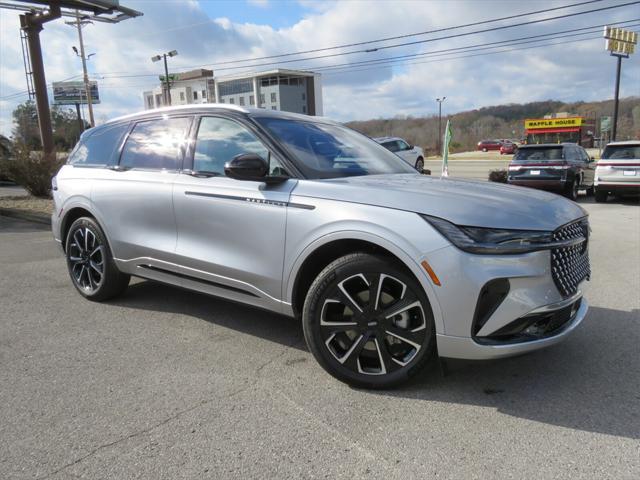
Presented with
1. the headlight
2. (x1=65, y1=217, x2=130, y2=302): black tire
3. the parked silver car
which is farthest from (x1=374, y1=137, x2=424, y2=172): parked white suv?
the headlight

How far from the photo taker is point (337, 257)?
3.33 m

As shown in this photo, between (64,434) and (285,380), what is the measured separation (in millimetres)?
1304

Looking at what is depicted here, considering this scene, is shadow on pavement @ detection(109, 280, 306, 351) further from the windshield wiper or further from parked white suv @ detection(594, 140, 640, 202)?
parked white suv @ detection(594, 140, 640, 202)

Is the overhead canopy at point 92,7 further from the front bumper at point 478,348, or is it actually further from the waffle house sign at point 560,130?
the waffle house sign at point 560,130

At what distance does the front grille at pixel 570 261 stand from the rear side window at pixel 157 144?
2869 millimetres

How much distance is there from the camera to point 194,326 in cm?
433

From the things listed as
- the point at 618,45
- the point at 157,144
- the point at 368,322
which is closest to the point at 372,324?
the point at 368,322

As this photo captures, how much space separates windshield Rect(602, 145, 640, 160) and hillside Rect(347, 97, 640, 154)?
91914 millimetres

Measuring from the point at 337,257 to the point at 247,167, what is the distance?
2.74 ft

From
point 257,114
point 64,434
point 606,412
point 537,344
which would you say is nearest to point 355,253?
point 537,344

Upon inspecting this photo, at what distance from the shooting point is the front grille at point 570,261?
9.52ft

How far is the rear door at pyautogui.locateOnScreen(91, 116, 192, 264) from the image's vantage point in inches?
163

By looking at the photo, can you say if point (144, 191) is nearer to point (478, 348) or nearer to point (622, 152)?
point (478, 348)

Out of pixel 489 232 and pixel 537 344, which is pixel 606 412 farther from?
pixel 489 232
